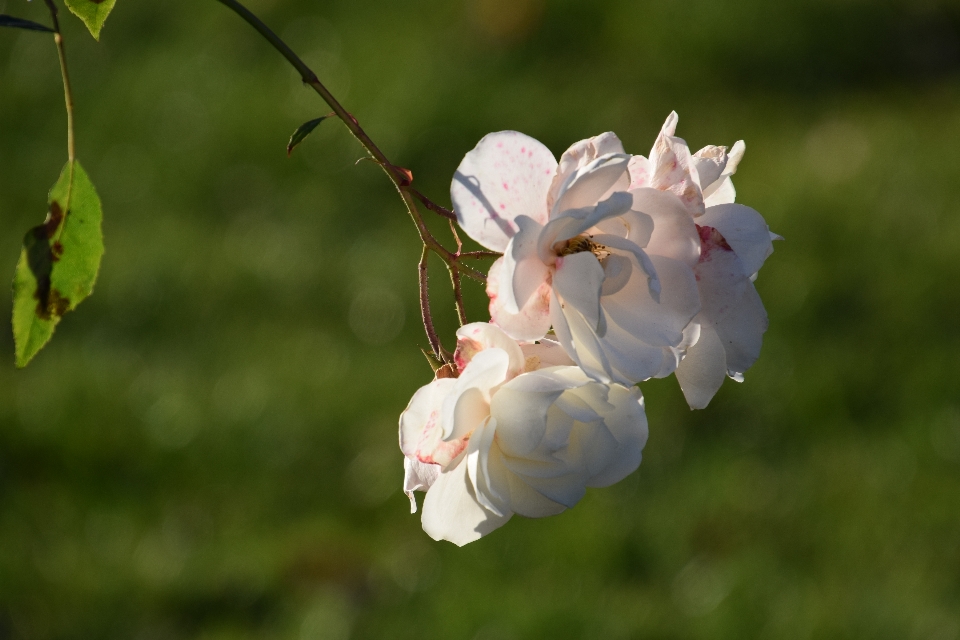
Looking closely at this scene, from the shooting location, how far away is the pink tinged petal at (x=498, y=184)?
56cm

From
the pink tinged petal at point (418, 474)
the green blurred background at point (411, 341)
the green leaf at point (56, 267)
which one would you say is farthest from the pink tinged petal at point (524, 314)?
the green blurred background at point (411, 341)

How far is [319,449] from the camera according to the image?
1860 millimetres

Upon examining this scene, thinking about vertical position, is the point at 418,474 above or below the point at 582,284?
below

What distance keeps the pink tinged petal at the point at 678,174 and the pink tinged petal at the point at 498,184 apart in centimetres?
7

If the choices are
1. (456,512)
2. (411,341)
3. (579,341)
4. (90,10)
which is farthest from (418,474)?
(411,341)

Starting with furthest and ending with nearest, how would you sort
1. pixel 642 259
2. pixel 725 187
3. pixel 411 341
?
1. pixel 411 341
2. pixel 725 187
3. pixel 642 259

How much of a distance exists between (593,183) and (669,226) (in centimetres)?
5

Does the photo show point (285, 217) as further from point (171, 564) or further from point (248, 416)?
point (171, 564)

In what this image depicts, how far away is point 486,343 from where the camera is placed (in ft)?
1.90

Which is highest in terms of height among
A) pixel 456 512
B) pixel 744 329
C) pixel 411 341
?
pixel 744 329

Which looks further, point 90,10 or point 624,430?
point 90,10

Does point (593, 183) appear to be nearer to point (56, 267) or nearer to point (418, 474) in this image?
point (418, 474)

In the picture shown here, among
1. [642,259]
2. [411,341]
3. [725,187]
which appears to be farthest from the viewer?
[411,341]

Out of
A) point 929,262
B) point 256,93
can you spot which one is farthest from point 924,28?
point 256,93
